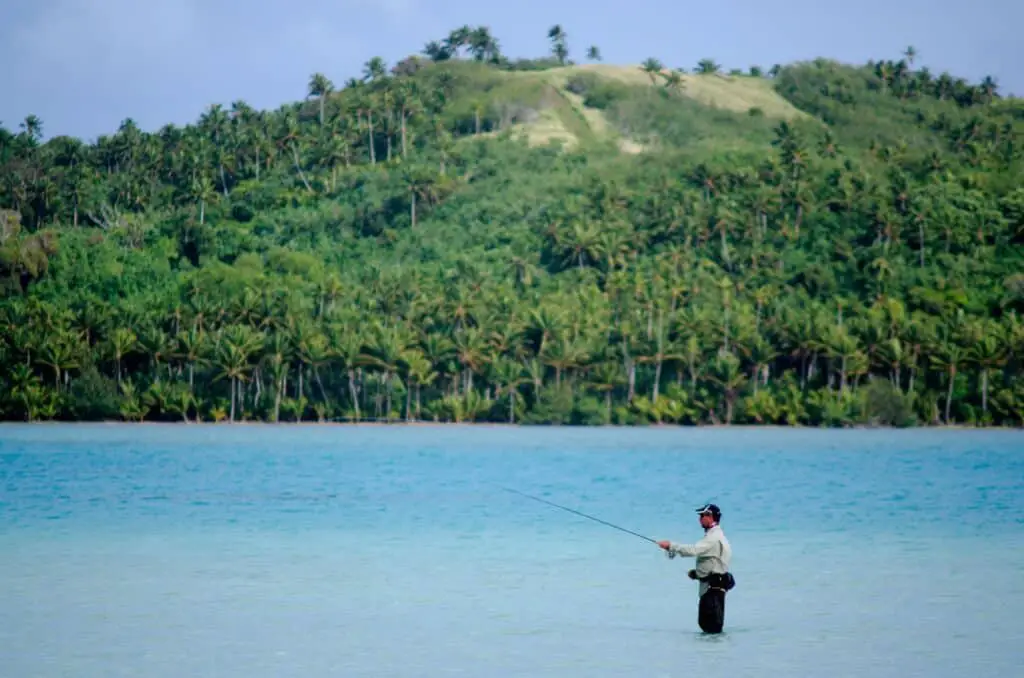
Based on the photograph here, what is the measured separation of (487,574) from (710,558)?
984 centimetres

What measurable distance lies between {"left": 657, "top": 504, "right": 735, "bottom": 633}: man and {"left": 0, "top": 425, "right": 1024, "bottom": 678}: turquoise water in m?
0.67

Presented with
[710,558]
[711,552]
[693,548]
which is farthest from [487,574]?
[693,548]

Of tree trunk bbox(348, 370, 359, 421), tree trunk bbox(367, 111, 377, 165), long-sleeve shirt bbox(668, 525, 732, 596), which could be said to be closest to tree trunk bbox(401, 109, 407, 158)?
tree trunk bbox(367, 111, 377, 165)

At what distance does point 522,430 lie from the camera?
124625mm

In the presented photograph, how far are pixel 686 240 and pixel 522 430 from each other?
106 ft

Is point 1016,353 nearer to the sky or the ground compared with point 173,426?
nearer to the sky

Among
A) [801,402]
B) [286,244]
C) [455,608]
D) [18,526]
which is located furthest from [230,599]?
[286,244]

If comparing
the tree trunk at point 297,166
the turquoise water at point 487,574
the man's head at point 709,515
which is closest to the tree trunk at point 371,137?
the tree trunk at point 297,166

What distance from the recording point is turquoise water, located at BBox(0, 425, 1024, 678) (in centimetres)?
2066

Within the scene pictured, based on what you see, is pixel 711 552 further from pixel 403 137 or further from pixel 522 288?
pixel 403 137

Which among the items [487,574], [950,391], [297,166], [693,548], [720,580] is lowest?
[487,574]

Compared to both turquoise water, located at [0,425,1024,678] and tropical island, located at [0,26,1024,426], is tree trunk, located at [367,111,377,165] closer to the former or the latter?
tropical island, located at [0,26,1024,426]

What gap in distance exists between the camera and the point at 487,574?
29.6 m

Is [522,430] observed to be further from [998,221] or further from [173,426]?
[998,221]
